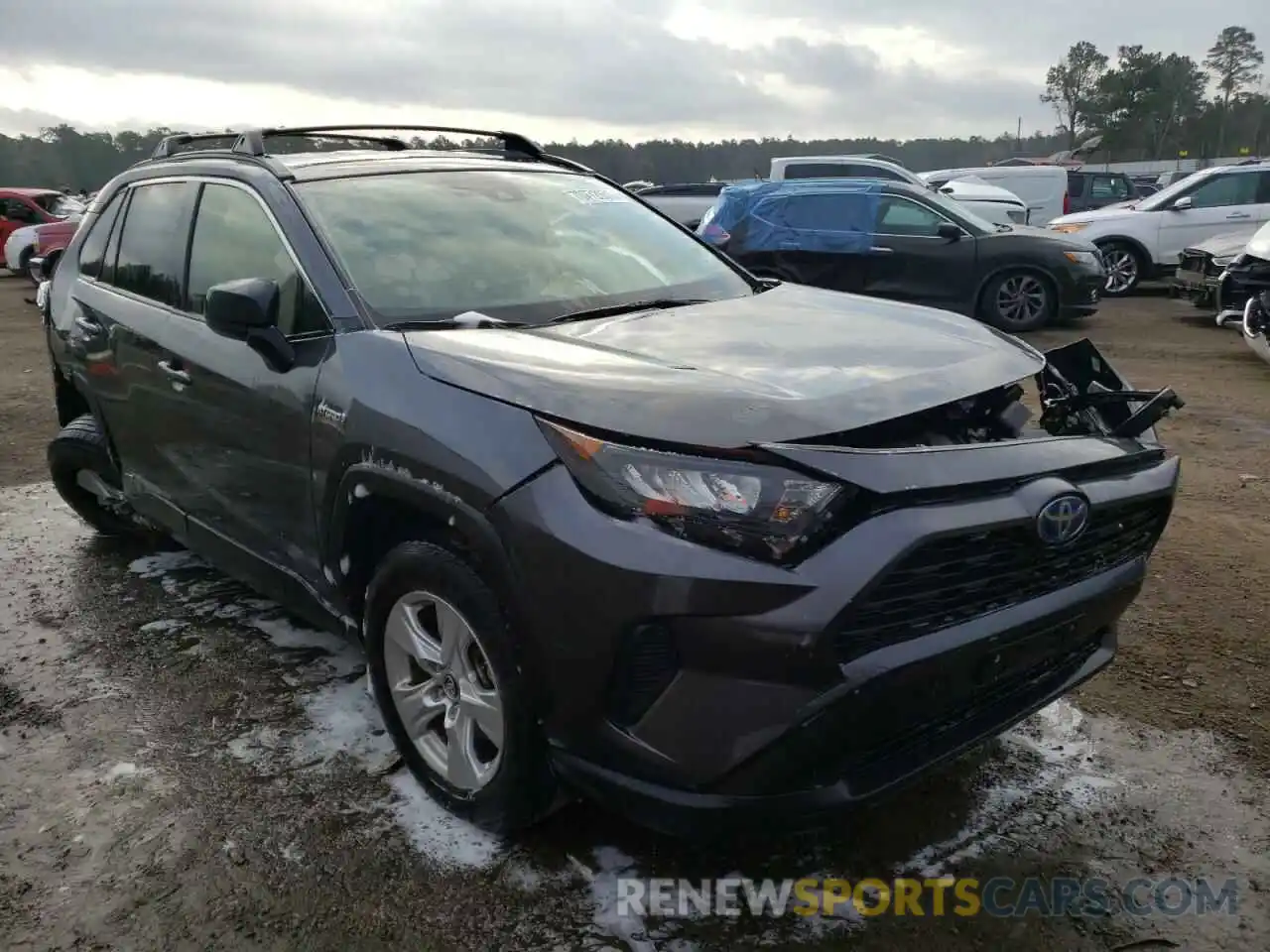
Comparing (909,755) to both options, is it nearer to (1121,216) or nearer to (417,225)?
(417,225)

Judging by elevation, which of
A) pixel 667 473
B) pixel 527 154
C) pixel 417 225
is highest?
pixel 527 154

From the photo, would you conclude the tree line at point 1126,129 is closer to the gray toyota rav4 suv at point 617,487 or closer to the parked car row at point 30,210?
the parked car row at point 30,210

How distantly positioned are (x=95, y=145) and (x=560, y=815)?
49465mm

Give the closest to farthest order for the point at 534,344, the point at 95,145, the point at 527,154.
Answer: the point at 534,344 < the point at 527,154 < the point at 95,145

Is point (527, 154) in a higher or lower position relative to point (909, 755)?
higher

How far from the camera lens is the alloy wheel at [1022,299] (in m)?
10.9

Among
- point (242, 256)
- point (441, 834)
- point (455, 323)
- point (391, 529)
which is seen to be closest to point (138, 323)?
point (242, 256)

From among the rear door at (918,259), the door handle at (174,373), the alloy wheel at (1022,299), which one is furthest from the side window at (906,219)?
the door handle at (174,373)

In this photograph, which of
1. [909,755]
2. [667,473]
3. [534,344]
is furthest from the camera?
[534,344]

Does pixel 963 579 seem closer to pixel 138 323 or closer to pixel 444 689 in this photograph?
pixel 444 689

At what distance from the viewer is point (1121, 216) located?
13.8 metres

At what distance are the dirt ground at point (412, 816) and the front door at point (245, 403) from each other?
1.86ft

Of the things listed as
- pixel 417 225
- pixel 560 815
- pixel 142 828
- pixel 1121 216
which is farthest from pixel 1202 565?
pixel 1121 216

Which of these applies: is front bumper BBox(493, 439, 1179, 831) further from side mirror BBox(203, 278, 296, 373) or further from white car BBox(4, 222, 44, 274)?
white car BBox(4, 222, 44, 274)
